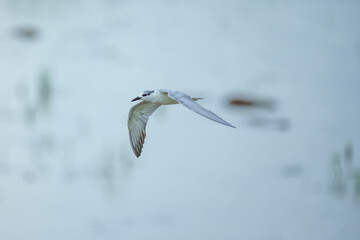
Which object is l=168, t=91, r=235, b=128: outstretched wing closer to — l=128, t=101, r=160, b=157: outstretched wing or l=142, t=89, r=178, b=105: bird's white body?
l=142, t=89, r=178, b=105: bird's white body

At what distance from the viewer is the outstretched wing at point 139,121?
206 cm

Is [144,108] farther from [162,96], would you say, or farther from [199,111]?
[199,111]

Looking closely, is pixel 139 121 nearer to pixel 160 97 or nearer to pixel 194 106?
pixel 160 97

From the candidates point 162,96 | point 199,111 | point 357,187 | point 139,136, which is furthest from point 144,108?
point 357,187

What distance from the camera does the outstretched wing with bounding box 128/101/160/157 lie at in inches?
81.2

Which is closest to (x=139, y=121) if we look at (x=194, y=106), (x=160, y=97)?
(x=160, y=97)

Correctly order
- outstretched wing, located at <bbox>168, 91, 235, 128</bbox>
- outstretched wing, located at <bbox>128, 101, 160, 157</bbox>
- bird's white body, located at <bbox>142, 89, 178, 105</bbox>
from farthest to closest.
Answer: outstretched wing, located at <bbox>128, 101, 160, 157</bbox>, bird's white body, located at <bbox>142, 89, 178, 105</bbox>, outstretched wing, located at <bbox>168, 91, 235, 128</bbox>

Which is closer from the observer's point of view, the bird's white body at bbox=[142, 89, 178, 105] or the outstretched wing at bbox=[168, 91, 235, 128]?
the outstretched wing at bbox=[168, 91, 235, 128]

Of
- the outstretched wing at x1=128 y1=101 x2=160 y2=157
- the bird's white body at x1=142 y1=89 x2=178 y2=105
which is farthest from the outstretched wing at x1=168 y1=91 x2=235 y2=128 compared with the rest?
the outstretched wing at x1=128 y1=101 x2=160 y2=157

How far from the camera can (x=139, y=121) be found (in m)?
2.09

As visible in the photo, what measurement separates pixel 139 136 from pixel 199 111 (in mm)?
651

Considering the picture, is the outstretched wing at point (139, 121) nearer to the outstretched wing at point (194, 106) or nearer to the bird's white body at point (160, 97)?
the bird's white body at point (160, 97)

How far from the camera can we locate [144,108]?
6.80ft

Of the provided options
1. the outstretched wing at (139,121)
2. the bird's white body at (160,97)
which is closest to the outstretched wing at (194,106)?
the bird's white body at (160,97)
